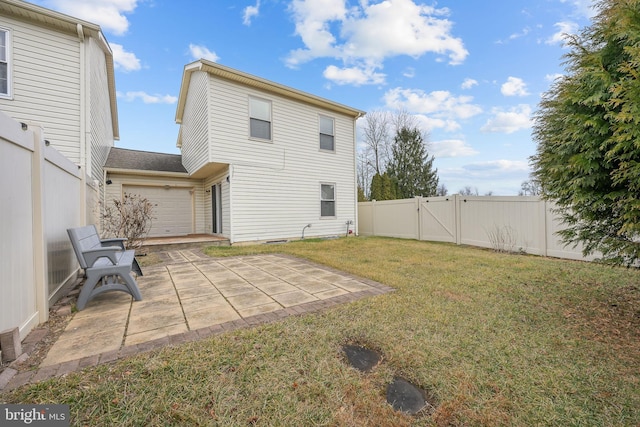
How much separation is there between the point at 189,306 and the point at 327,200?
808cm

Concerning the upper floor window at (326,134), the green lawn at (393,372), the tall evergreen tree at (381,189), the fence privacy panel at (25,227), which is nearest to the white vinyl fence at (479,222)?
the green lawn at (393,372)

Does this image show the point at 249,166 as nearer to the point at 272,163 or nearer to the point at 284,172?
the point at 272,163

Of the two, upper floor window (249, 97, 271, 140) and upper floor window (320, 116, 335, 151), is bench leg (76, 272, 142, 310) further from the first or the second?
upper floor window (320, 116, 335, 151)

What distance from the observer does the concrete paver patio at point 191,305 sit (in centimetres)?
233

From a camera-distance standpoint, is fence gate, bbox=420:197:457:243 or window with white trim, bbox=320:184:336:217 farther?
window with white trim, bbox=320:184:336:217

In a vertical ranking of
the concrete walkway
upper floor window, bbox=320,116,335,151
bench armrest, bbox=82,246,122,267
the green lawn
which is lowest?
the green lawn

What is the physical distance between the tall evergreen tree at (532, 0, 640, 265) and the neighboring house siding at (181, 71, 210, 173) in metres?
8.21

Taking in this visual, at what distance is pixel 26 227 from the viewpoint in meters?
2.51

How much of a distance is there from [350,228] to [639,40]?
9603mm

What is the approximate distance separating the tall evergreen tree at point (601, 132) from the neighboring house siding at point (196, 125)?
323 inches

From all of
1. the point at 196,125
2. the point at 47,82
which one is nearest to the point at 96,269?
the point at 47,82

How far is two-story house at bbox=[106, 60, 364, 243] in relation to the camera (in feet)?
28.1

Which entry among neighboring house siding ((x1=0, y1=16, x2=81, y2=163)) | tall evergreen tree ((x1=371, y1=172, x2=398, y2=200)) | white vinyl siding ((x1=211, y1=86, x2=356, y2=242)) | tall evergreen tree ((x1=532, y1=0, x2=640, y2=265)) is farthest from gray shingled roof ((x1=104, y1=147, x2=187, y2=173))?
tall evergreen tree ((x1=371, y1=172, x2=398, y2=200))

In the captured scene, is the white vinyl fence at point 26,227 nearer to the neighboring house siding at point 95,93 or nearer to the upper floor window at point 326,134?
the neighboring house siding at point 95,93
